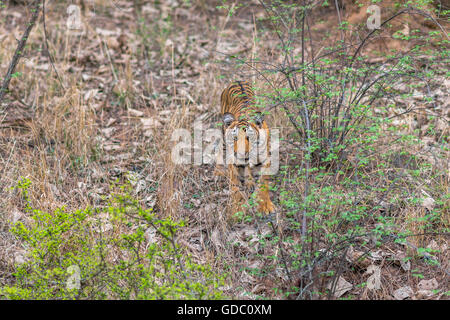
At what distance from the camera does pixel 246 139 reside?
4.69 metres

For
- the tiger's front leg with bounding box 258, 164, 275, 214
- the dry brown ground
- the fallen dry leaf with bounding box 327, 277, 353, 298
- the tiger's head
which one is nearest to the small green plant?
the dry brown ground

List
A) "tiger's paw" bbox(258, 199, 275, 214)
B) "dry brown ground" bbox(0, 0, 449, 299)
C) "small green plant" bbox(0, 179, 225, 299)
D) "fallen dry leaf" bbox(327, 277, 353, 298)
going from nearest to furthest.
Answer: "small green plant" bbox(0, 179, 225, 299) < "fallen dry leaf" bbox(327, 277, 353, 298) < "dry brown ground" bbox(0, 0, 449, 299) < "tiger's paw" bbox(258, 199, 275, 214)

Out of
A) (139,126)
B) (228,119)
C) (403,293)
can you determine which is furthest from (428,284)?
(139,126)

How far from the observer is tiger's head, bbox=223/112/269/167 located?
468 centimetres

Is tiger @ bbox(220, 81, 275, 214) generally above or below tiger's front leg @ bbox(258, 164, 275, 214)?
above

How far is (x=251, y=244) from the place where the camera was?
4.21m

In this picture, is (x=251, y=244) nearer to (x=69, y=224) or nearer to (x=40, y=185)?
(x=69, y=224)

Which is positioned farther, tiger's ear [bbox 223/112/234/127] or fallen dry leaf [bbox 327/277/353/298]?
tiger's ear [bbox 223/112/234/127]

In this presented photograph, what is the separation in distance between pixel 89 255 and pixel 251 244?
1.36 m

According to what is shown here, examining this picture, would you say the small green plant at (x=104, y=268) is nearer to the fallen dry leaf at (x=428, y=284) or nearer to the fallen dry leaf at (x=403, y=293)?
the fallen dry leaf at (x=403, y=293)

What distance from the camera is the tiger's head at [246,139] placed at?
4.68 meters

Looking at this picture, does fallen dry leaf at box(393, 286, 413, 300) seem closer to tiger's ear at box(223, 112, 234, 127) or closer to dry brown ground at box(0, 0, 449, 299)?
dry brown ground at box(0, 0, 449, 299)
